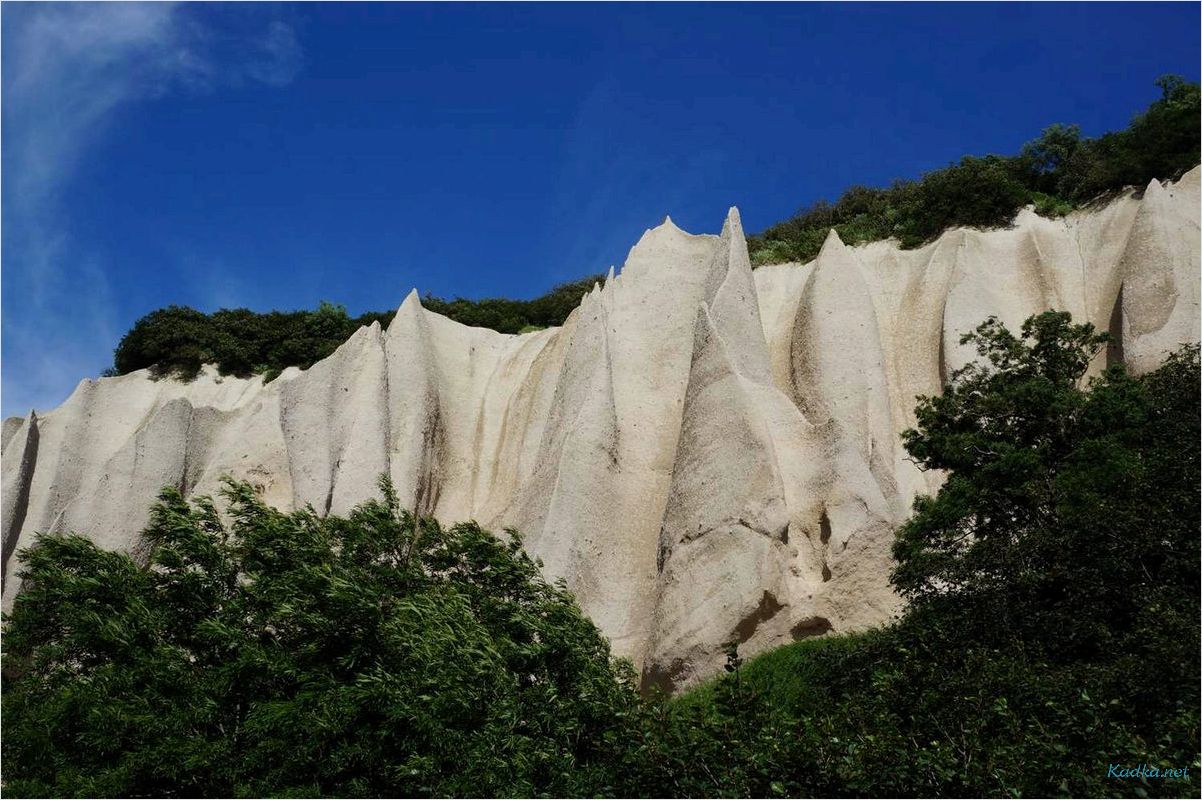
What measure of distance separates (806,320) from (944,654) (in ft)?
34.6

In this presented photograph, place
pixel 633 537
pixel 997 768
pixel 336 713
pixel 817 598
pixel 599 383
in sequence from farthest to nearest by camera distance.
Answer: pixel 599 383
pixel 633 537
pixel 817 598
pixel 336 713
pixel 997 768

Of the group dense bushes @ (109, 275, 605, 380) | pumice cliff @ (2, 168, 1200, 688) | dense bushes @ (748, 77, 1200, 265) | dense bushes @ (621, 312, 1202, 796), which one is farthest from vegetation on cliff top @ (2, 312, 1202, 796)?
dense bushes @ (109, 275, 605, 380)

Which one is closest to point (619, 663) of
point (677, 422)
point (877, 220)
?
point (677, 422)

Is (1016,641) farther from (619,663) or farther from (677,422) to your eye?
(677,422)

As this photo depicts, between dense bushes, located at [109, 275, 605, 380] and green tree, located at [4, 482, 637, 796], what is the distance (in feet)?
47.2

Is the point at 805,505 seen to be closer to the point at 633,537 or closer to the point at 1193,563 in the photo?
the point at 633,537

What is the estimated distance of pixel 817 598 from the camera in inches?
623

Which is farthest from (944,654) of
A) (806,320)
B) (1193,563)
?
(806,320)

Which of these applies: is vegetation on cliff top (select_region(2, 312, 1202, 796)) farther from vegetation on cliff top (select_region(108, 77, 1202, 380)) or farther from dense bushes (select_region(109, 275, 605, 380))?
dense bushes (select_region(109, 275, 605, 380))

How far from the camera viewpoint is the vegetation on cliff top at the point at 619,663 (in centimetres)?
955

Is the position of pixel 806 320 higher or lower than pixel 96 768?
higher

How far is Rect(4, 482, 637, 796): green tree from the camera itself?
35.8ft

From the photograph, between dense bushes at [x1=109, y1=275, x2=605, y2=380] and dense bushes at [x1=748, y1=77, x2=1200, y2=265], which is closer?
dense bushes at [x1=748, y1=77, x2=1200, y2=265]

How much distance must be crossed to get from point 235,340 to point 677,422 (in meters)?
14.4
